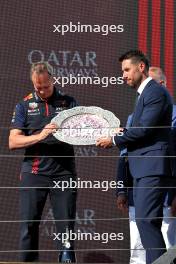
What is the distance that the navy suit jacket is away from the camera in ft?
11.7

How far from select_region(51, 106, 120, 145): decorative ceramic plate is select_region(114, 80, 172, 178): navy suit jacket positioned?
0.41 metres

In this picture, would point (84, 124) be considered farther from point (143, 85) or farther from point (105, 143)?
point (143, 85)

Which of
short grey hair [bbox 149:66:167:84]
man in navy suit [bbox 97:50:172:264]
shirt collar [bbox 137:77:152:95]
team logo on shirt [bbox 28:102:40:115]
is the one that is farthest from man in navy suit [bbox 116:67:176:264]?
team logo on shirt [bbox 28:102:40:115]

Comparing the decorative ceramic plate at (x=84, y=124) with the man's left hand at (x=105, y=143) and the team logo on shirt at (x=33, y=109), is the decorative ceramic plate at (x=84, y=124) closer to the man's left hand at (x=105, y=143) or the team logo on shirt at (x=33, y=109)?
the team logo on shirt at (x=33, y=109)

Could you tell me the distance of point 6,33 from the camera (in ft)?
15.5

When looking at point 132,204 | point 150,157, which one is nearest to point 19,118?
point 132,204

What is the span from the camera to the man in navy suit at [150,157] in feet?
11.6

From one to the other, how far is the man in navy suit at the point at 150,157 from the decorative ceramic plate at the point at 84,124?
405 millimetres

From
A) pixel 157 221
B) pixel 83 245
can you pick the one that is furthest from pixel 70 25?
pixel 157 221

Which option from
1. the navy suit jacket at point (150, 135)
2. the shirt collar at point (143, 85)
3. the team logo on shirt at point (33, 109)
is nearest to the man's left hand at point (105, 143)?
the navy suit jacket at point (150, 135)

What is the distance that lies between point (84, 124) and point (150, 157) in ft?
2.17

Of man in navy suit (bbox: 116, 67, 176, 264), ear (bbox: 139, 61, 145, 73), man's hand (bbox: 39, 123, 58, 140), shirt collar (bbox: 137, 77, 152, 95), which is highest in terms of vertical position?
ear (bbox: 139, 61, 145, 73)

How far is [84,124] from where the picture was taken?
13.6 ft

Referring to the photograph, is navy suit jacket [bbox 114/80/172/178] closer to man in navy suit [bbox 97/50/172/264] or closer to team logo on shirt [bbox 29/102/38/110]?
man in navy suit [bbox 97/50/172/264]
